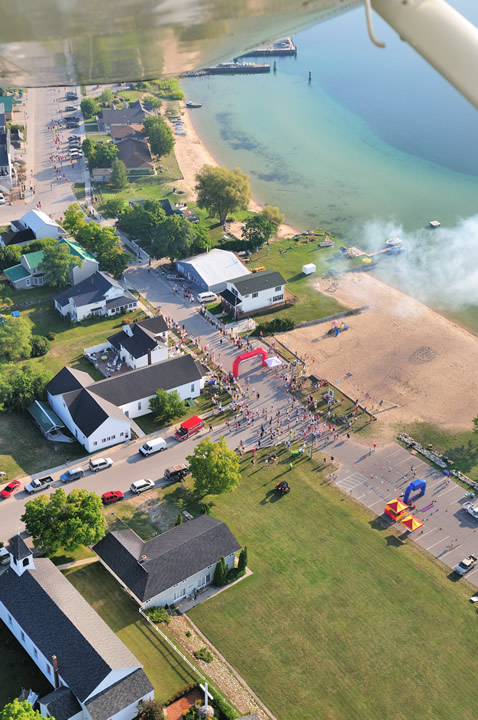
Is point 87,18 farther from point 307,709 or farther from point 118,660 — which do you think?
point 307,709

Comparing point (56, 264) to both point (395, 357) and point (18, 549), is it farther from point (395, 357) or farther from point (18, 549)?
point (18, 549)

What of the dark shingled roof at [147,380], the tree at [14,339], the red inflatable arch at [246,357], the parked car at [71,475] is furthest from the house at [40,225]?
the parked car at [71,475]

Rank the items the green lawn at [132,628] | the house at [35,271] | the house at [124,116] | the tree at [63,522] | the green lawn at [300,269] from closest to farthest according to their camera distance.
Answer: the green lawn at [132,628]
the tree at [63,522]
the green lawn at [300,269]
the house at [35,271]
the house at [124,116]

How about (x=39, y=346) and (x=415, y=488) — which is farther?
(x=39, y=346)

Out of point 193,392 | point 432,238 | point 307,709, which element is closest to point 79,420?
point 193,392

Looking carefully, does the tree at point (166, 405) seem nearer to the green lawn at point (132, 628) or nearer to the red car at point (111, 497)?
the red car at point (111, 497)

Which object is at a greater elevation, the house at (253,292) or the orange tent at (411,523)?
the house at (253,292)

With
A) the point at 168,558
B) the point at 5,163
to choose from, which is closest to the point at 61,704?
the point at 168,558
